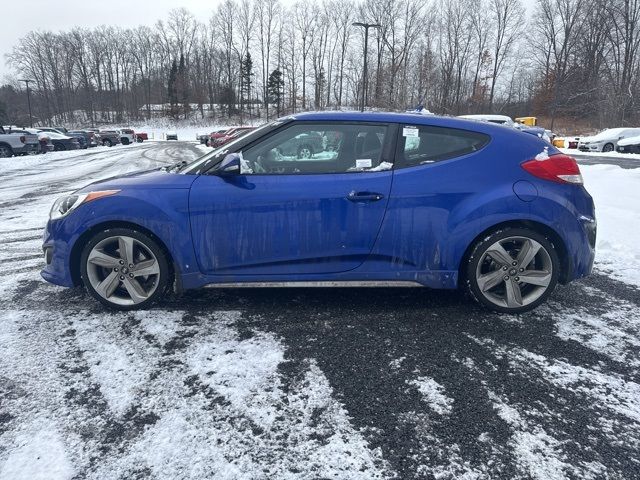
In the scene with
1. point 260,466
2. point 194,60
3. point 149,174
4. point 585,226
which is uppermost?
point 194,60

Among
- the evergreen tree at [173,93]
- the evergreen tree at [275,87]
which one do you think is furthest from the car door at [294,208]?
the evergreen tree at [173,93]

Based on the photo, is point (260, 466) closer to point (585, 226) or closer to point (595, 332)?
point (595, 332)

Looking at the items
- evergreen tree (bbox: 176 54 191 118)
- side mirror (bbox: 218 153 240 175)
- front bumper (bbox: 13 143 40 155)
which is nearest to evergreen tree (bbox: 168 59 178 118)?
evergreen tree (bbox: 176 54 191 118)

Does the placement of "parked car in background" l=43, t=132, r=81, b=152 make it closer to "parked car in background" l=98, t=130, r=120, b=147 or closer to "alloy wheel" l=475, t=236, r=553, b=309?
"parked car in background" l=98, t=130, r=120, b=147

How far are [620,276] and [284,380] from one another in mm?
3780

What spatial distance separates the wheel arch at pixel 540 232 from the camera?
132 inches

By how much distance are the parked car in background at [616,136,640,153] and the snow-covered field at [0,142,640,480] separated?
1066 inches

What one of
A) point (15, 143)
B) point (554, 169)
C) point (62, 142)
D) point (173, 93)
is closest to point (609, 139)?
point (554, 169)

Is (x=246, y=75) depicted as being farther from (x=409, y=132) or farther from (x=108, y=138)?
(x=409, y=132)

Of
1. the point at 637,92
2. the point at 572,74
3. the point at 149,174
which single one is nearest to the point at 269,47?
the point at 572,74

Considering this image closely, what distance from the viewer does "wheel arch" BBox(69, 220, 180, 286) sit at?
11.2 ft

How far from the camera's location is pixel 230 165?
3.24 m

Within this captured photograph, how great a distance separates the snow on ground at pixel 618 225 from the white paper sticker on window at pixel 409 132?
107 inches

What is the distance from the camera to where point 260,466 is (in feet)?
6.23
